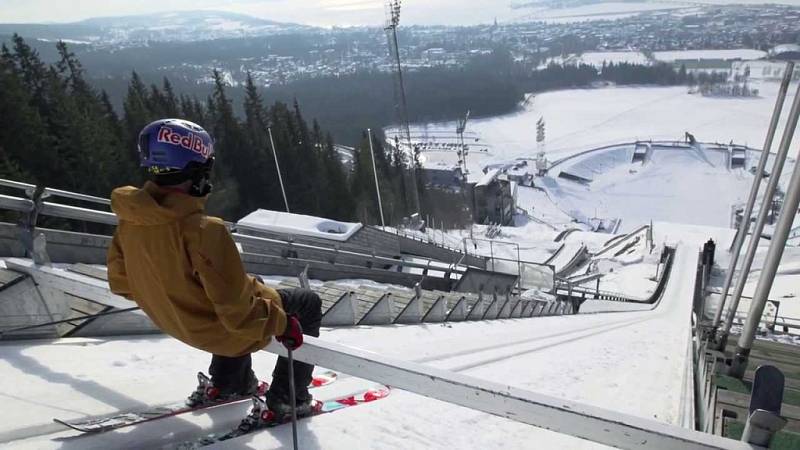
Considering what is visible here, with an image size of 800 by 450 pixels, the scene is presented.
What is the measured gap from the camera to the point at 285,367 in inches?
137

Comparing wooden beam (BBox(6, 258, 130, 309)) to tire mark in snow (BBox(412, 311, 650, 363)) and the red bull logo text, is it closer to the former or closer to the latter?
the red bull logo text

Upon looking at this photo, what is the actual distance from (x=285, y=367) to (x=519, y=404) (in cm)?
171

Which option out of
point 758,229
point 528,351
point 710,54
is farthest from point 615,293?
point 710,54

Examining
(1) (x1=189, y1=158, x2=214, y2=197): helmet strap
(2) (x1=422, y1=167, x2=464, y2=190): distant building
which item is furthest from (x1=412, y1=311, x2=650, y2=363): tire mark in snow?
(2) (x1=422, y1=167, x2=464, y2=190): distant building

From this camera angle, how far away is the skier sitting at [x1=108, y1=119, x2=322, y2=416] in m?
2.54

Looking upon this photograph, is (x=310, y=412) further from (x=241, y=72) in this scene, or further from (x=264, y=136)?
(x=241, y=72)

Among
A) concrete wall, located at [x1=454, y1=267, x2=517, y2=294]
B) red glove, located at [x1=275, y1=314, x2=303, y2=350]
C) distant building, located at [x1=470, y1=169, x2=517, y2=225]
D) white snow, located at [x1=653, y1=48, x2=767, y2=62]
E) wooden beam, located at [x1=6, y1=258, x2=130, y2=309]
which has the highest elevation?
red glove, located at [x1=275, y1=314, x2=303, y2=350]

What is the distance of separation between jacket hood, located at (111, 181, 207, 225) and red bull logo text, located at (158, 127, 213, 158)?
27 centimetres

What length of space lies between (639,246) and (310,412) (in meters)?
36.8

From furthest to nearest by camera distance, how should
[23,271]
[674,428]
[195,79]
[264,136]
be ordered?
[195,79]
[264,136]
[23,271]
[674,428]

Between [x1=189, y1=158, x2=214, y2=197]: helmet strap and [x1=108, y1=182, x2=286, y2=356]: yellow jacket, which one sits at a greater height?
[x1=189, y1=158, x2=214, y2=197]: helmet strap

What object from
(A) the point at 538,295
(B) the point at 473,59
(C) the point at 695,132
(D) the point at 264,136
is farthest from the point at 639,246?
(B) the point at 473,59

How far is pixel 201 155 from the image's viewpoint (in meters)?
2.77

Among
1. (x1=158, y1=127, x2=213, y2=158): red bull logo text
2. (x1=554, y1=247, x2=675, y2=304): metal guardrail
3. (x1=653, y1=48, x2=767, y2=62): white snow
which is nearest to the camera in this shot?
(x1=158, y1=127, x2=213, y2=158): red bull logo text
